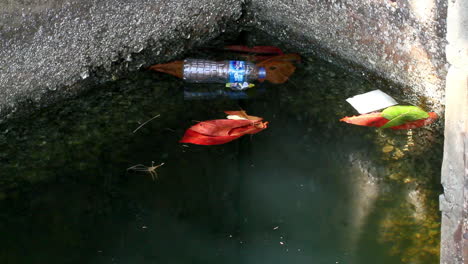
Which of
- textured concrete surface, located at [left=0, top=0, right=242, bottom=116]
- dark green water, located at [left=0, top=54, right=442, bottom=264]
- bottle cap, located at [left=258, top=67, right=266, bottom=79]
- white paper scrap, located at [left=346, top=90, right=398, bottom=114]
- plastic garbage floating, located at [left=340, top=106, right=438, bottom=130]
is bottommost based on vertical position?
dark green water, located at [left=0, top=54, right=442, bottom=264]

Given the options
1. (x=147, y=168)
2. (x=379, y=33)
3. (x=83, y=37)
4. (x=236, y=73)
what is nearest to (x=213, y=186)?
(x=147, y=168)

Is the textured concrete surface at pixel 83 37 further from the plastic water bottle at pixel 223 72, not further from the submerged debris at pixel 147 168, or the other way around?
the submerged debris at pixel 147 168

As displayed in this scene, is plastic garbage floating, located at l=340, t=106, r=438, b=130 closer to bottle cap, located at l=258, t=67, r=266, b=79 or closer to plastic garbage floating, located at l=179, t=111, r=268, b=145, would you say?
plastic garbage floating, located at l=179, t=111, r=268, b=145

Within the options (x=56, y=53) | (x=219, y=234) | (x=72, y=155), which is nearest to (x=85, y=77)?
(x=56, y=53)

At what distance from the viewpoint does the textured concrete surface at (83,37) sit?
3.05 m

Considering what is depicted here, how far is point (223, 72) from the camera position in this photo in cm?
357

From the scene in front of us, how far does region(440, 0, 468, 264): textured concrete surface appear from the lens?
2.04 m

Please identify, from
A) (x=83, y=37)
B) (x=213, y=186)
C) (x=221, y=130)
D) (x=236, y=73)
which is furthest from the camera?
(x=236, y=73)

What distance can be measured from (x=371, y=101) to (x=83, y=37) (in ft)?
4.80

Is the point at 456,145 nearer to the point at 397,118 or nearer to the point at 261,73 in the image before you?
the point at 397,118

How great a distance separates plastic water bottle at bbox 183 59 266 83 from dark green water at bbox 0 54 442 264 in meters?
0.18

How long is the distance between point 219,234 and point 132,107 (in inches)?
38.8

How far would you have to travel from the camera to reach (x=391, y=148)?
303cm

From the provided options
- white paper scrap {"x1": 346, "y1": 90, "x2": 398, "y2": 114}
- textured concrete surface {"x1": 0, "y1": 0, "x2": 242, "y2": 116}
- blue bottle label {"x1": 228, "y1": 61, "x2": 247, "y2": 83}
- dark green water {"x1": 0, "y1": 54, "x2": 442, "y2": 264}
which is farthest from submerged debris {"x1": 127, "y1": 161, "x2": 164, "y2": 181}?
white paper scrap {"x1": 346, "y1": 90, "x2": 398, "y2": 114}
